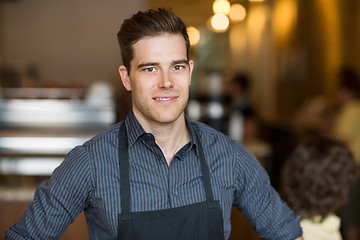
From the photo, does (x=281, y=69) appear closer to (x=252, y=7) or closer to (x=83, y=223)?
(x=252, y=7)

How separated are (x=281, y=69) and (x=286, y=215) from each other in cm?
725

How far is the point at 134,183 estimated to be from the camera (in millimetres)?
1397

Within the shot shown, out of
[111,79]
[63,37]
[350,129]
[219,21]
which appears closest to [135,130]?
[350,129]

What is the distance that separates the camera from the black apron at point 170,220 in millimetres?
1355

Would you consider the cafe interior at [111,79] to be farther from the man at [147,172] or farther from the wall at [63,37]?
the man at [147,172]

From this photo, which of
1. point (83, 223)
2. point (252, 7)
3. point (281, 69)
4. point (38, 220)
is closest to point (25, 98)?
point (83, 223)

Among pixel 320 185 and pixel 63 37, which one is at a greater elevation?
pixel 63 37

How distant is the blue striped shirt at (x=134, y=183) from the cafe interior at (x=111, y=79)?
0.94 m

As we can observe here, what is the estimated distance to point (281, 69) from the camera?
8.59 m

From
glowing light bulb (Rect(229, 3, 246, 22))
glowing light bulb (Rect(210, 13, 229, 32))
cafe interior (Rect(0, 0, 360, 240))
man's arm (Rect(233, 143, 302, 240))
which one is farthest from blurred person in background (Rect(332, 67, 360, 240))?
glowing light bulb (Rect(229, 3, 246, 22))

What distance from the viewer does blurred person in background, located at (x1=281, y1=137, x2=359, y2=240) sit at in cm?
199

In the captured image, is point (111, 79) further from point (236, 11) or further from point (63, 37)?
point (236, 11)

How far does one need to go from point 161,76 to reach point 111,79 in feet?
16.4

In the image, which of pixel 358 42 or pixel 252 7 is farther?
pixel 252 7
